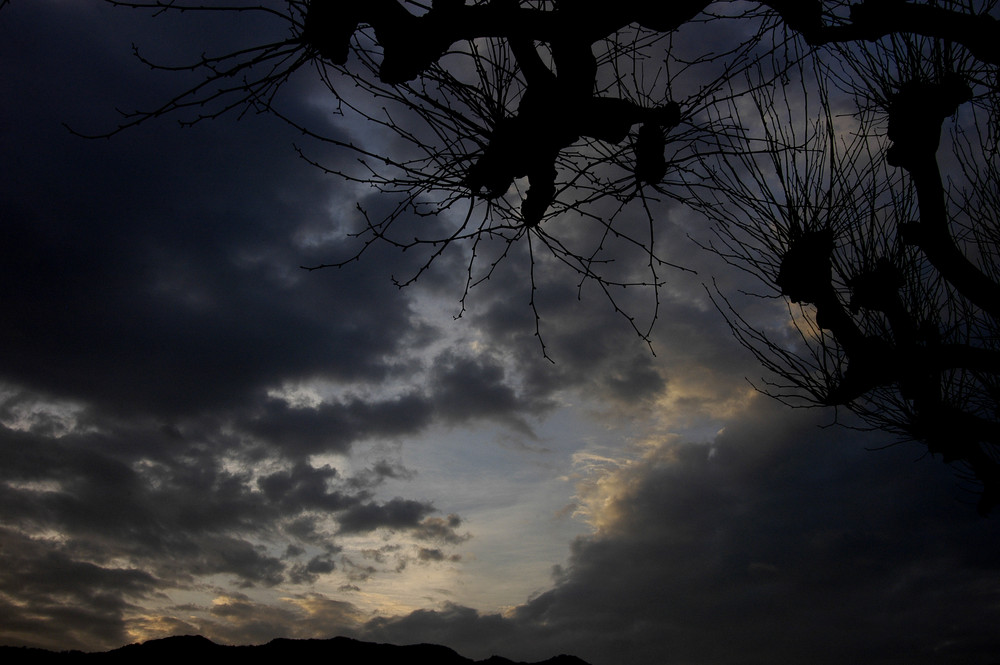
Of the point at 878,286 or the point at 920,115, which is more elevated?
the point at 920,115

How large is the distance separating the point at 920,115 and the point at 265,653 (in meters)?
6.62

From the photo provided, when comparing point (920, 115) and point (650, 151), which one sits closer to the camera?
point (650, 151)

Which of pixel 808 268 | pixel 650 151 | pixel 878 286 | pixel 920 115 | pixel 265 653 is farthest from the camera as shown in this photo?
pixel 878 286

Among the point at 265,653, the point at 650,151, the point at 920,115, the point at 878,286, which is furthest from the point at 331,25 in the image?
the point at 878,286

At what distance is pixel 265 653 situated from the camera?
312cm

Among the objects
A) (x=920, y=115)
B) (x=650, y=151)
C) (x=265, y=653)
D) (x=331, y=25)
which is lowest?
(x=265, y=653)

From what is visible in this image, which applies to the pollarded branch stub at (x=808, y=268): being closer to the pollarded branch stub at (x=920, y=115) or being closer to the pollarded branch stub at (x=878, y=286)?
the pollarded branch stub at (x=878, y=286)

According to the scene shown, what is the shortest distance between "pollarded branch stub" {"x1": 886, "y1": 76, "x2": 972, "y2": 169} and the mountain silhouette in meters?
5.10

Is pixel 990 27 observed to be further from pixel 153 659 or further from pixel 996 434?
pixel 153 659

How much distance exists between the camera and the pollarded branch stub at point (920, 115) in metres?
4.95

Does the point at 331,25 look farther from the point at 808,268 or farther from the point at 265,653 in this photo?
the point at 808,268

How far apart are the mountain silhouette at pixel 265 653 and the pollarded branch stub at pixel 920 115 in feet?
16.7

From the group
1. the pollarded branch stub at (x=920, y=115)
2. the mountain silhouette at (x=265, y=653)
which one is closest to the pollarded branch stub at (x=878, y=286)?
the pollarded branch stub at (x=920, y=115)

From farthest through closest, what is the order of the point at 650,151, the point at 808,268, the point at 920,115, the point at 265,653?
the point at 808,268
the point at 920,115
the point at 650,151
the point at 265,653
